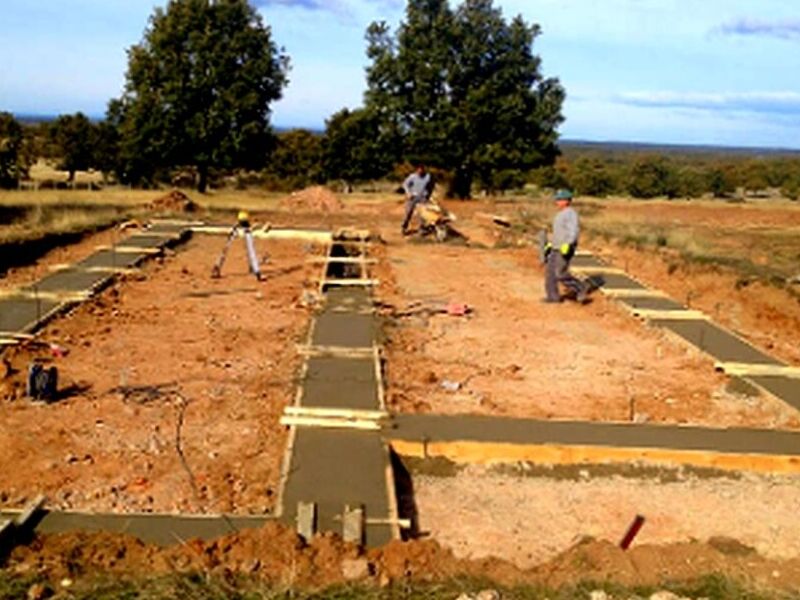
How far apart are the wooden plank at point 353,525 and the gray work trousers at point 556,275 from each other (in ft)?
23.7

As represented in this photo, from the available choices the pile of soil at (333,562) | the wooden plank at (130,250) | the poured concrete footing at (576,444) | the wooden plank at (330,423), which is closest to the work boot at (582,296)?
the poured concrete footing at (576,444)

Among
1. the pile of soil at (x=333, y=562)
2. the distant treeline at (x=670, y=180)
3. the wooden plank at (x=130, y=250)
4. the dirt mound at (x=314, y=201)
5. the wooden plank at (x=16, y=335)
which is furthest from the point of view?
the distant treeline at (x=670, y=180)

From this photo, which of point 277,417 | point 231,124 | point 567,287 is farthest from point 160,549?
point 231,124

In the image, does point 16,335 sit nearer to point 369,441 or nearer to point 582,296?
point 369,441

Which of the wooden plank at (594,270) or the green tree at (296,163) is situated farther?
the green tree at (296,163)

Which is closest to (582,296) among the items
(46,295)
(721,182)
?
(46,295)

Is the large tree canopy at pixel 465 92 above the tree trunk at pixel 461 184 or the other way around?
above

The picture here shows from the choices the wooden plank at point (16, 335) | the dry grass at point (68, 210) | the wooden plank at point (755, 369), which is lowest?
the wooden plank at point (755, 369)

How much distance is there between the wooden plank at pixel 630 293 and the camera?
12.9 m

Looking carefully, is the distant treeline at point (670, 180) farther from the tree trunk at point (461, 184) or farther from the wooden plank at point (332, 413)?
the wooden plank at point (332, 413)

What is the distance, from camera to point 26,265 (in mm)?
13773

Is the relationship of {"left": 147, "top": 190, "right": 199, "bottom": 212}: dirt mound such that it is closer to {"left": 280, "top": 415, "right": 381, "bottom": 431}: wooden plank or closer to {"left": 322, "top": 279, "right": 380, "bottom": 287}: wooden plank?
{"left": 322, "top": 279, "right": 380, "bottom": 287}: wooden plank

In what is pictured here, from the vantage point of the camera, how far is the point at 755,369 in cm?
915

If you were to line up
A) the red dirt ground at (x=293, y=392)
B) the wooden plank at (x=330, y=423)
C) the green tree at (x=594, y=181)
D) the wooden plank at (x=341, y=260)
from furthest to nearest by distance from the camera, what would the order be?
the green tree at (x=594, y=181)
the wooden plank at (x=341, y=260)
the wooden plank at (x=330, y=423)
the red dirt ground at (x=293, y=392)
